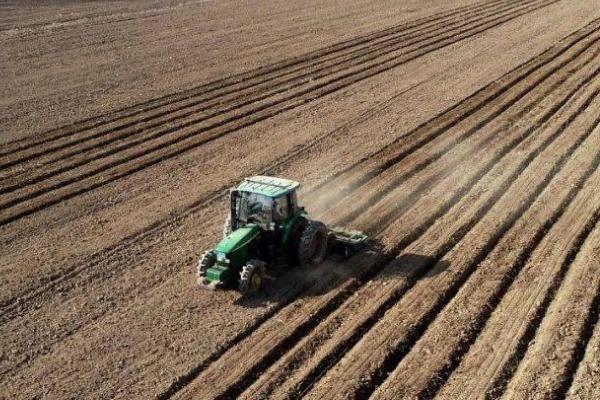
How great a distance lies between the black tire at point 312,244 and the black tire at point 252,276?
790mm

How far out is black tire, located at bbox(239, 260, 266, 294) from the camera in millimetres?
11727

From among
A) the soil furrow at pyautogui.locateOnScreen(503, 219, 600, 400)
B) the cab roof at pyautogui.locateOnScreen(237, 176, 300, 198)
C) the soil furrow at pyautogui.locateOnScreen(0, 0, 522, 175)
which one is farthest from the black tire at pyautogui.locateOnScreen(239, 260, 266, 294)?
the soil furrow at pyautogui.locateOnScreen(0, 0, 522, 175)

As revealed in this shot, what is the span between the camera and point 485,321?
11328 millimetres

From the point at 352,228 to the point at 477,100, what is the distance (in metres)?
10.2

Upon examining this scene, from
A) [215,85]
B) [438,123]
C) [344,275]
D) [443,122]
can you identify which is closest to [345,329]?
[344,275]

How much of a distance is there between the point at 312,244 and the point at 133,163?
25.2 ft

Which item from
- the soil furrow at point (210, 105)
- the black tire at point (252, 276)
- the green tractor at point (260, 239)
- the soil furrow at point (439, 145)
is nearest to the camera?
the black tire at point (252, 276)

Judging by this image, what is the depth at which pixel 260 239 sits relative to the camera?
12.5 metres

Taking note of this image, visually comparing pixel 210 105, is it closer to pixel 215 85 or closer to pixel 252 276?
pixel 215 85

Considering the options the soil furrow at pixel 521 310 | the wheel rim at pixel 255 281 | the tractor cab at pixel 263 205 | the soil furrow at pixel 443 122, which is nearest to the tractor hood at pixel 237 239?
the tractor cab at pixel 263 205

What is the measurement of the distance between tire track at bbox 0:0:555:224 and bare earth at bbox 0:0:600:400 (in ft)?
0.25

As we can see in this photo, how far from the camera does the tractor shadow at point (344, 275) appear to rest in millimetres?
12148

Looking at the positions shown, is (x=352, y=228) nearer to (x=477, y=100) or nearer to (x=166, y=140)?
(x=166, y=140)

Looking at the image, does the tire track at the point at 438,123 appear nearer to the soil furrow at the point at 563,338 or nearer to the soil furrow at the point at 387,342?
the soil furrow at the point at 387,342
